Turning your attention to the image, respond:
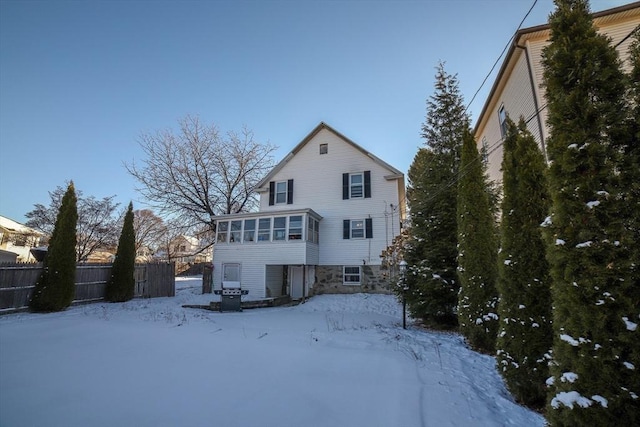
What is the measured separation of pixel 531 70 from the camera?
9.63 metres

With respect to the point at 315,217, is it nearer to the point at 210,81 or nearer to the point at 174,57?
the point at 210,81

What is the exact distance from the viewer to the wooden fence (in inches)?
372

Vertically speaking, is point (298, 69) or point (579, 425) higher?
point (298, 69)

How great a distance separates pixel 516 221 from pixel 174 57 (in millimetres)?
11847

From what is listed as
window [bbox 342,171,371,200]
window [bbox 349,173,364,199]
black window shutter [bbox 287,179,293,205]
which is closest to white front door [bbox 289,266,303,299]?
black window shutter [bbox 287,179,293,205]

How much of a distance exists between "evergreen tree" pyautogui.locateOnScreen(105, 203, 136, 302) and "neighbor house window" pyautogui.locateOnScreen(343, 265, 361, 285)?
10.4 m

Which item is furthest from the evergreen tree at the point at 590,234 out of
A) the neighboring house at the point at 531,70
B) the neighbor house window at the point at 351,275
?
the neighbor house window at the point at 351,275

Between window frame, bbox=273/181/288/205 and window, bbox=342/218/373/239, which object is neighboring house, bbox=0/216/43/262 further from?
window, bbox=342/218/373/239

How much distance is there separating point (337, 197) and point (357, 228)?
84.5 inches

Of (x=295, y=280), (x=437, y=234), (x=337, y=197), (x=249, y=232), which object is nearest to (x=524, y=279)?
(x=437, y=234)

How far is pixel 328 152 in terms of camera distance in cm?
1752

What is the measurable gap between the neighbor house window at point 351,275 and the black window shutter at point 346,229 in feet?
5.56

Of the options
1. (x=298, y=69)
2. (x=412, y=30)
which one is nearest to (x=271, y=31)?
(x=298, y=69)

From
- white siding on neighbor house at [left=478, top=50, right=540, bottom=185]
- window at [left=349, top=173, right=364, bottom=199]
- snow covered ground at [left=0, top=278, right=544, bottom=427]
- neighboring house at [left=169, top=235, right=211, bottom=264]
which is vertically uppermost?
white siding on neighbor house at [left=478, top=50, right=540, bottom=185]
